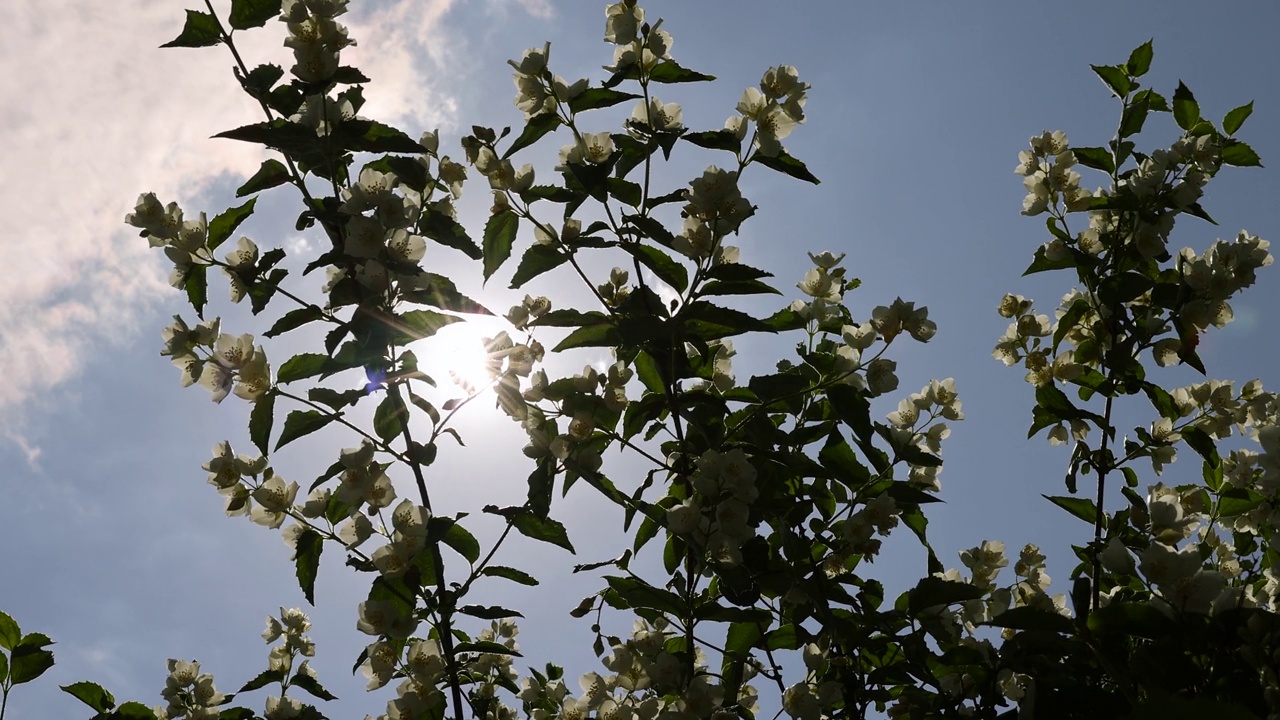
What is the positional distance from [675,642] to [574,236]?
1100 millimetres

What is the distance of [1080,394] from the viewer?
8.54ft

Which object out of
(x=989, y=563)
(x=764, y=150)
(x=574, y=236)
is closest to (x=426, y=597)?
(x=574, y=236)

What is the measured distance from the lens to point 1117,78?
2604mm

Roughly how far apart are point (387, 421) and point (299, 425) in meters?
0.22

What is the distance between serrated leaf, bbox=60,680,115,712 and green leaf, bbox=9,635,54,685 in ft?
0.80

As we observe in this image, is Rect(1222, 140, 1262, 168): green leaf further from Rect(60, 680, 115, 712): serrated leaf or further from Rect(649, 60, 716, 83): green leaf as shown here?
Rect(60, 680, 115, 712): serrated leaf

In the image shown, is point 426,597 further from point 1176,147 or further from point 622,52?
point 1176,147

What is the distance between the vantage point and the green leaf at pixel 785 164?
7.03 feet

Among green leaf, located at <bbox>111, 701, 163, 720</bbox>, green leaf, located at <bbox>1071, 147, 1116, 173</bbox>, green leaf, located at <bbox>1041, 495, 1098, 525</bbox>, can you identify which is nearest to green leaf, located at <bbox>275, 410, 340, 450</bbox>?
green leaf, located at <bbox>111, 701, 163, 720</bbox>

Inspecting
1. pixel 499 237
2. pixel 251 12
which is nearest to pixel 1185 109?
pixel 499 237

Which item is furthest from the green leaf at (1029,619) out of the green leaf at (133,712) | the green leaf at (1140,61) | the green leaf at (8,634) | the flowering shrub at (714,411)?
the green leaf at (8,634)

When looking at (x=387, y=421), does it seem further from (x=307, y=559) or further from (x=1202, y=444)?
(x=1202, y=444)

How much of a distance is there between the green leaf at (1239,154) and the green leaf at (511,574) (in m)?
2.26

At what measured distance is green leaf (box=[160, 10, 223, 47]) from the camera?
6.29 feet
